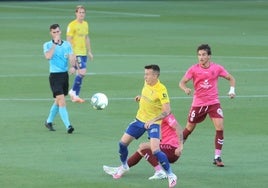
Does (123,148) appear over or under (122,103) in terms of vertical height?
over

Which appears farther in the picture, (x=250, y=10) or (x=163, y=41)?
(x=250, y=10)

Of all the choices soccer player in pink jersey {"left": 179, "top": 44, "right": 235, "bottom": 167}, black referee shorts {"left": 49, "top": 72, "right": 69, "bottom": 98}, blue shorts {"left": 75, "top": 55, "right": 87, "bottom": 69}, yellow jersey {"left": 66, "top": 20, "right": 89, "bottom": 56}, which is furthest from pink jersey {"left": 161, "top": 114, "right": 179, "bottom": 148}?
yellow jersey {"left": 66, "top": 20, "right": 89, "bottom": 56}

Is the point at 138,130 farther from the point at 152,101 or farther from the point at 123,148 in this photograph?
the point at 152,101

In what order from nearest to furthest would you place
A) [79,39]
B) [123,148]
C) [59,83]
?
[123,148]
[59,83]
[79,39]

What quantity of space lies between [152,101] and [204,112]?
1993 millimetres

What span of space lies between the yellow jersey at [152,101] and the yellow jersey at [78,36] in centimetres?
1085

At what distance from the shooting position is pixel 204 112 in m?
17.0

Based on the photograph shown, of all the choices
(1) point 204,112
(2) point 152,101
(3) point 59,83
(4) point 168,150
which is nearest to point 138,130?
(2) point 152,101

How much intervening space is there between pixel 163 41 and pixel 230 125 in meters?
21.7

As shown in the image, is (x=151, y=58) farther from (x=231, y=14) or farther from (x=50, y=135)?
(x=231, y=14)

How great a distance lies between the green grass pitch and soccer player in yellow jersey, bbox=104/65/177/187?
0.38 metres

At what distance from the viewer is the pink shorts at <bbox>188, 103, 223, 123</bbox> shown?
16.8 metres

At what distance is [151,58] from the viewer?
3478 cm

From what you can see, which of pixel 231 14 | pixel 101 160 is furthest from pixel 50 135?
pixel 231 14
